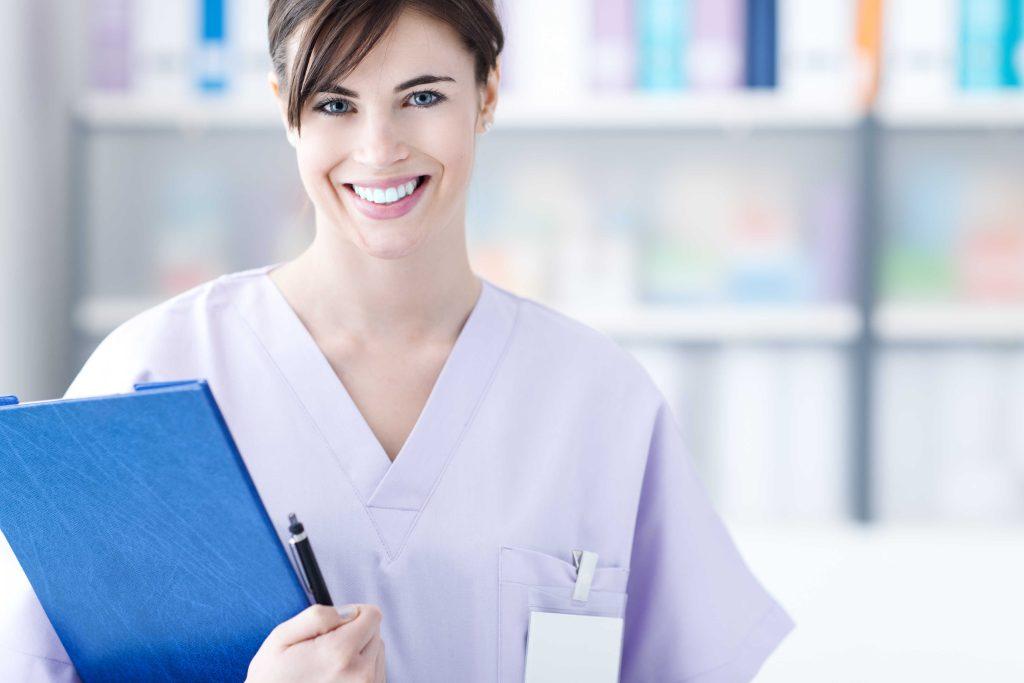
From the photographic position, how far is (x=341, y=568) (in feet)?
3.35

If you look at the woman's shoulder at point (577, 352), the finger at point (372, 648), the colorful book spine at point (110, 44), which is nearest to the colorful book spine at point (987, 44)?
the woman's shoulder at point (577, 352)

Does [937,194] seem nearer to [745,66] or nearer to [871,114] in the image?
[871,114]

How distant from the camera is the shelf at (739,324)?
2.24 metres

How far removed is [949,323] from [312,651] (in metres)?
1.76

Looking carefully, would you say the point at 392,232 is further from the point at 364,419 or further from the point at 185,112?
the point at 185,112

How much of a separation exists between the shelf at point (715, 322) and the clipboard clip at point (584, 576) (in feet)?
3.97

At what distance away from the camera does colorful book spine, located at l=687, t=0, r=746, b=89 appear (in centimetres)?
215

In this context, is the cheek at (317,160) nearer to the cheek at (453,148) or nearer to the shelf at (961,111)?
the cheek at (453,148)

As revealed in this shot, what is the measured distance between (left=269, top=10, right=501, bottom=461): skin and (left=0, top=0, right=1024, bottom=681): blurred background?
115 cm

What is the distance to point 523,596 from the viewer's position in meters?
1.06

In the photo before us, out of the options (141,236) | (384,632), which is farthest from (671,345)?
(384,632)

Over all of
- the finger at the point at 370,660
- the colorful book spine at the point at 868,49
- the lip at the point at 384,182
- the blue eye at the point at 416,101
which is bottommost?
the finger at the point at 370,660

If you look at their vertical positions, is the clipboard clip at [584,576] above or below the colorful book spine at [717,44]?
below

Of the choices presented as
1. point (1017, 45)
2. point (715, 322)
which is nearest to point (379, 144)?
point (715, 322)
